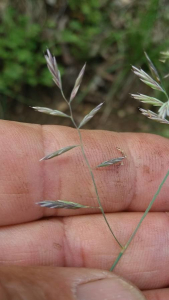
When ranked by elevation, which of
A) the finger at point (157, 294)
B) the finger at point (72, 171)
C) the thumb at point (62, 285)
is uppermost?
the finger at point (72, 171)

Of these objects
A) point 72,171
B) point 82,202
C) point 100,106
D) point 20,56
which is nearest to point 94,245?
point 82,202

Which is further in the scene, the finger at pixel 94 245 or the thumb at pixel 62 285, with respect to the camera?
the finger at pixel 94 245

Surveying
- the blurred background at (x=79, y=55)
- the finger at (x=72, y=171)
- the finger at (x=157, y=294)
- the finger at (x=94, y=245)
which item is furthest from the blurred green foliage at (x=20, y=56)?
the finger at (x=157, y=294)

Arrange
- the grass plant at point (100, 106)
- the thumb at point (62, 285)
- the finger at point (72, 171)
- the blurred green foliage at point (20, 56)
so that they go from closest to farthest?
the thumb at point (62, 285)
the grass plant at point (100, 106)
the finger at point (72, 171)
the blurred green foliage at point (20, 56)

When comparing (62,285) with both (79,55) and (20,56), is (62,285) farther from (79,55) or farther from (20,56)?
(79,55)

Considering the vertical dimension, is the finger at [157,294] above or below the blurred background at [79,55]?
below

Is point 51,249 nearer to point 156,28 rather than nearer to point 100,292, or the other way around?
point 100,292

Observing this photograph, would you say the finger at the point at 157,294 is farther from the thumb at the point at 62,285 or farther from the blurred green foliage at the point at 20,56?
the blurred green foliage at the point at 20,56
